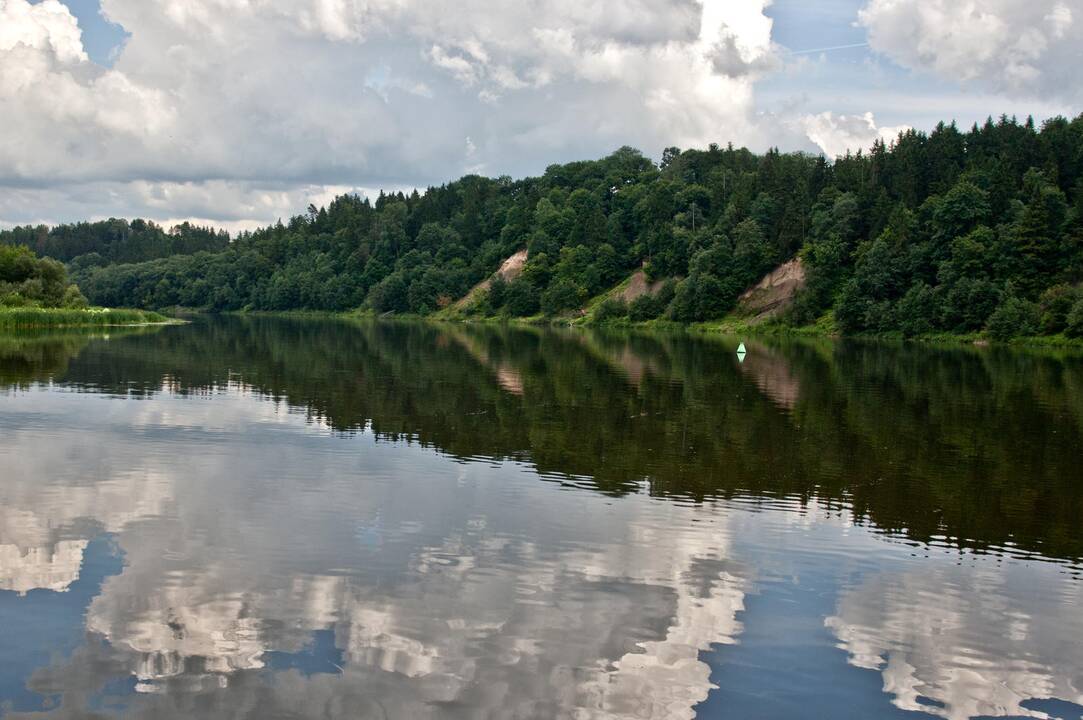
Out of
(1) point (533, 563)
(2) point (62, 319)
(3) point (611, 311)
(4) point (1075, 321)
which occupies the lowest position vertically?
(1) point (533, 563)

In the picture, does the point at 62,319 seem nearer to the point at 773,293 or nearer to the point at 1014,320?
the point at 773,293

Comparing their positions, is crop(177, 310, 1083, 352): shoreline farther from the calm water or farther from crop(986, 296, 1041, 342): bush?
the calm water

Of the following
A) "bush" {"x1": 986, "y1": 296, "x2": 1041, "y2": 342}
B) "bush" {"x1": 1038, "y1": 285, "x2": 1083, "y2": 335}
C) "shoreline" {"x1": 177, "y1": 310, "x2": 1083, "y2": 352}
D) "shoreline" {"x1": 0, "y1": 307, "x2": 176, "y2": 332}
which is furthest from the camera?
"bush" {"x1": 986, "y1": 296, "x2": 1041, "y2": 342}

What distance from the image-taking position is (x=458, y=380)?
59875mm

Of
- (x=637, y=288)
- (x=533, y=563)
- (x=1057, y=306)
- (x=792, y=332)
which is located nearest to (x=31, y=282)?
(x=637, y=288)

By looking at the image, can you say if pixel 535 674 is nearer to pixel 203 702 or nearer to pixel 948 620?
pixel 203 702

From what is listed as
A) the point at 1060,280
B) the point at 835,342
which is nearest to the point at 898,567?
the point at 835,342

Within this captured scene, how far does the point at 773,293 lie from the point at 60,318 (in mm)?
104303

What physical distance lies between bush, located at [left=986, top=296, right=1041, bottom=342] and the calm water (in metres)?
80.2

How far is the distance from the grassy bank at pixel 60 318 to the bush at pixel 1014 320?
378 ft

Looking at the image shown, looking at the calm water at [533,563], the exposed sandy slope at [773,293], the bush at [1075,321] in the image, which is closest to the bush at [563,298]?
the exposed sandy slope at [773,293]

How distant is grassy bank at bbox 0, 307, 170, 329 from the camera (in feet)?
376

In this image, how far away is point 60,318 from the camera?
12256 centimetres

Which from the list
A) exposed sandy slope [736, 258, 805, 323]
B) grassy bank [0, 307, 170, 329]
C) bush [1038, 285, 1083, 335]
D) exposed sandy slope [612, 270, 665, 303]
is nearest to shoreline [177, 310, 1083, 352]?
bush [1038, 285, 1083, 335]
